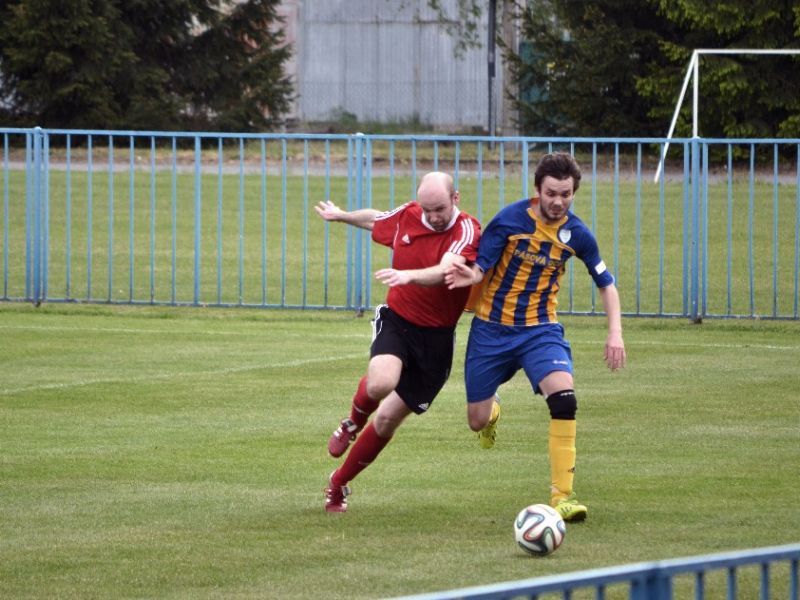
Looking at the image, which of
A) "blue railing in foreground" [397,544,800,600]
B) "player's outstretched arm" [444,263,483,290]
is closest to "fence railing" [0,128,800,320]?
"player's outstretched arm" [444,263,483,290]

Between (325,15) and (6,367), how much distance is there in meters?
29.4

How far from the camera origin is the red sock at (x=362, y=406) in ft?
25.6

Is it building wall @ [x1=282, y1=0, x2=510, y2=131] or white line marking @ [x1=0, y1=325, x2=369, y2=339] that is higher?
building wall @ [x1=282, y1=0, x2=510, y2=131]

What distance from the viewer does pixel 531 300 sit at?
25.3 ft

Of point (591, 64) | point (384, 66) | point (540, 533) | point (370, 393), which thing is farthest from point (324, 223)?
point (540, 533)

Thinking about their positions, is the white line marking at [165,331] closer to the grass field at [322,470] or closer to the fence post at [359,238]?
the grass field at [322,470]

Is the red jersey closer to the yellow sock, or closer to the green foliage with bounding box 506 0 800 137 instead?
the yellow sock

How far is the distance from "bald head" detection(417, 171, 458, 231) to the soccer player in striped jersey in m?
0.23

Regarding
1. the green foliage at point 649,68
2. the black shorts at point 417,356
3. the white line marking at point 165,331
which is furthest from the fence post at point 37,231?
the green foliage at point 649,68

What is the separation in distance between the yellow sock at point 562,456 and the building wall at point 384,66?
103 ft

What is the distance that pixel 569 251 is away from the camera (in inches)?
304

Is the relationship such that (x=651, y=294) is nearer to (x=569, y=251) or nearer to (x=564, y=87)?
(x=569, y=251)

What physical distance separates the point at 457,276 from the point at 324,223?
54.8ft

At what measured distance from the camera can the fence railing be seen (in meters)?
16.1
